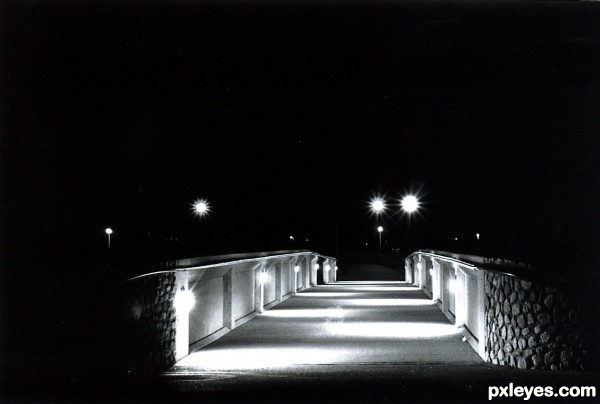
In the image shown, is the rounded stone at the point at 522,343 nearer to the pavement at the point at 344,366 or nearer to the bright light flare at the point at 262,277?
the pavement at the point at 344,366

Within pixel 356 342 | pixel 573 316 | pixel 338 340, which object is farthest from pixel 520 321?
pixel 338 340

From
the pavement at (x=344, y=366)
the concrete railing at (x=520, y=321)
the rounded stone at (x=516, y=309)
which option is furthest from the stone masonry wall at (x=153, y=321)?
the rounded stone at (x=516, y=309)

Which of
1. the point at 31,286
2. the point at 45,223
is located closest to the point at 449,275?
the point at 31,286

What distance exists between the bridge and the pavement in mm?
21

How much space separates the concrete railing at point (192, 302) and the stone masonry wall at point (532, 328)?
507 cm

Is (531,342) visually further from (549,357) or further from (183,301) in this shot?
(183,301)

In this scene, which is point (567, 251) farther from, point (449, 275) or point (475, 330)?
point (475, 330)

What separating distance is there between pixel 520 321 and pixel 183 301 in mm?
5319

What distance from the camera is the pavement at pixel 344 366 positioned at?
995 cm

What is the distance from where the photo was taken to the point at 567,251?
62.5 feet

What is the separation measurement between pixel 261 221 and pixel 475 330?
71237 mm

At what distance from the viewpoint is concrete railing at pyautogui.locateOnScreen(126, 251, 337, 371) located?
440 inches

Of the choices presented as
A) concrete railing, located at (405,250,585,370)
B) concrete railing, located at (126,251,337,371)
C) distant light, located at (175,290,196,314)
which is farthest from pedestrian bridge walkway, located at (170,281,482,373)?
distant light, located at (175,290,196,314)

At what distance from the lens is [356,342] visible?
1526 centimetres
